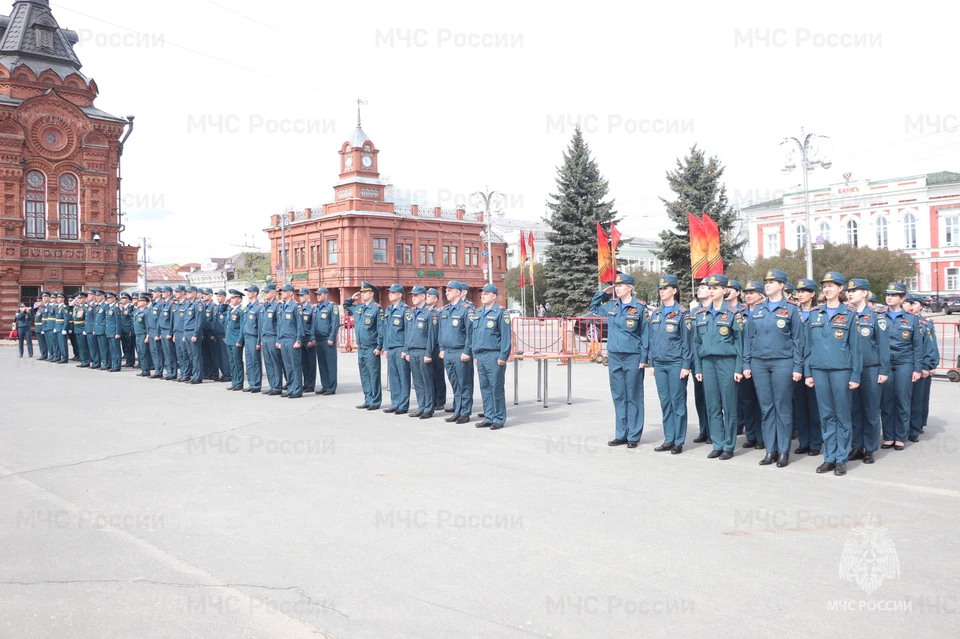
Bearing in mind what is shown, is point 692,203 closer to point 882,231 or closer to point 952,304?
point 952,304

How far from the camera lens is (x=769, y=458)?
8195mm

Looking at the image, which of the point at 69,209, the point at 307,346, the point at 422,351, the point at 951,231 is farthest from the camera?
the point at 951,231

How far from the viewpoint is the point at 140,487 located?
279 inches

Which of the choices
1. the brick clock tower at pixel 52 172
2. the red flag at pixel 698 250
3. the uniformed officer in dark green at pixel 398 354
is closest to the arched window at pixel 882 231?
the red flag at pixel 698 250

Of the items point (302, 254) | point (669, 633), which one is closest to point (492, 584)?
point (669, 633)

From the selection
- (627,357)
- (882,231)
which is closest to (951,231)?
(882,231)

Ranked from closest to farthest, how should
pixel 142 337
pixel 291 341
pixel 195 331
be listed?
pixel 291 341 < pixel 195 331 < pixel 142 337

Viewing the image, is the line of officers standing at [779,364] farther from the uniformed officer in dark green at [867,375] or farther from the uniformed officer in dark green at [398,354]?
the uniformed officer in dark green at [398,354]

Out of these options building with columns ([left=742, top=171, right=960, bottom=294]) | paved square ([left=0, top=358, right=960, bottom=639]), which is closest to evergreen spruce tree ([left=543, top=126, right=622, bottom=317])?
paved square ([left=0, top=358, right=960, bottom=639])

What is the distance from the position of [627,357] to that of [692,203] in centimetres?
2944

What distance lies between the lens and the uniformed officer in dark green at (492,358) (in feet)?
35.4

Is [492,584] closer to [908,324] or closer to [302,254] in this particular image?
[908,324]

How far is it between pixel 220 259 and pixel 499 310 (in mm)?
127907

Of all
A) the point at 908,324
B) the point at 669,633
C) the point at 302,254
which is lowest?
the point at 669,633
